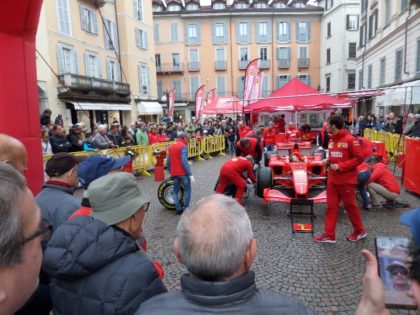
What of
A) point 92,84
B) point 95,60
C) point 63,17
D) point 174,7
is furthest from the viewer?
point 174,7

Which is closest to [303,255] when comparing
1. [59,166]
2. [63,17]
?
[59,166]

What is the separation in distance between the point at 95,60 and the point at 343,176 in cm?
2292

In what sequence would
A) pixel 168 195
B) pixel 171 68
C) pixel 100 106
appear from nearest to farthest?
pixel 168 195 < pixel 100 106 < pixel 171 68

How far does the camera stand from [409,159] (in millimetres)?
7508

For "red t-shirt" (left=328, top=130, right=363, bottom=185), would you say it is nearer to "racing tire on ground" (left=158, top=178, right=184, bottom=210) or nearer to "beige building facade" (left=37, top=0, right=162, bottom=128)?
"racing tire on ground" (left=158, top=178, right=184, bottom=210)

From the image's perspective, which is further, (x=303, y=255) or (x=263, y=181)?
(x=263, y=181)

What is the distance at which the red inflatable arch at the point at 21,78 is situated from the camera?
9.11 feet

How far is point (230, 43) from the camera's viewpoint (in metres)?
39.7

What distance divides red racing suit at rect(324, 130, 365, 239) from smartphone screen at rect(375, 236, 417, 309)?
3053mm

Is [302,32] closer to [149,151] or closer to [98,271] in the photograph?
[149,151]

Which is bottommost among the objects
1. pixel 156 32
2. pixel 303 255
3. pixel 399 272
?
pixel 303 255

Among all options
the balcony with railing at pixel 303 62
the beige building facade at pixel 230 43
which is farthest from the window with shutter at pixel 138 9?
the balcony with railing at pixel 303 62

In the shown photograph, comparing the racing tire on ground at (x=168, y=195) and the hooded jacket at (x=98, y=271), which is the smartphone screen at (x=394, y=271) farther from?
the racing tire on ground at (x=168, y=195)

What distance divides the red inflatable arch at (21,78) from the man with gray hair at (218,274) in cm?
257
